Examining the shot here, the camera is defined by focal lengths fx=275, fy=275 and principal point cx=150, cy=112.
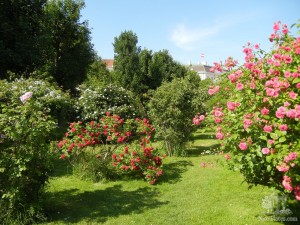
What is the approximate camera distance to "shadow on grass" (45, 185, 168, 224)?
5154 mm

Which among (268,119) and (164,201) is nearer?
(268,119)

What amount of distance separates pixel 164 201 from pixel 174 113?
5080 mm

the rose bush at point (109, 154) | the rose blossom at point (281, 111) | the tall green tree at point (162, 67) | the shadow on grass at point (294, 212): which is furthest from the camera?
the tall green tree at point (162, 67)

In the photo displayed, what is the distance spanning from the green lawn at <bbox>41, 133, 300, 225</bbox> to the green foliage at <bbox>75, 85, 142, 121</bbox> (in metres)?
5.59

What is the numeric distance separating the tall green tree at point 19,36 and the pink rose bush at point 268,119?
41.9 ft

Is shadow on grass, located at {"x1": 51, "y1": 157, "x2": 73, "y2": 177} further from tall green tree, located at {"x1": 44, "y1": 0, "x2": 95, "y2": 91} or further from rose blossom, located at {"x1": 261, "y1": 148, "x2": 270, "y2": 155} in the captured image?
tall green tree, located at {"x1": 44, "y1": 0, "x2": 95, "y2": 91}

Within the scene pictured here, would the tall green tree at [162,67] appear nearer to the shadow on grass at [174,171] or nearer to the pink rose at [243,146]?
the shadow on grass at [174,171]

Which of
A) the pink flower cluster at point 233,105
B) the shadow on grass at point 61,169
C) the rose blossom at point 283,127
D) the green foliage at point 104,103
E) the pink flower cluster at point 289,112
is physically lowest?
the shadow on grass at point 61,169

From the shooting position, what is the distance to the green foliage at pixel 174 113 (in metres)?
10.8

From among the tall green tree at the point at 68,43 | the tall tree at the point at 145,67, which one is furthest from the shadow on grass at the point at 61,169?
the tall tree at the point at 145,67

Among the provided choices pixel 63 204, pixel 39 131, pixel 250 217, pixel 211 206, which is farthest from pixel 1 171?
pixel 250 217

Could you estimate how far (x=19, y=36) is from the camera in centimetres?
1450

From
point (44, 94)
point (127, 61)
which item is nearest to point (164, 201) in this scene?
point (44, 94)

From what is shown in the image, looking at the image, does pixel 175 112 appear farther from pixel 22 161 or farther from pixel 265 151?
pixel 265 151
